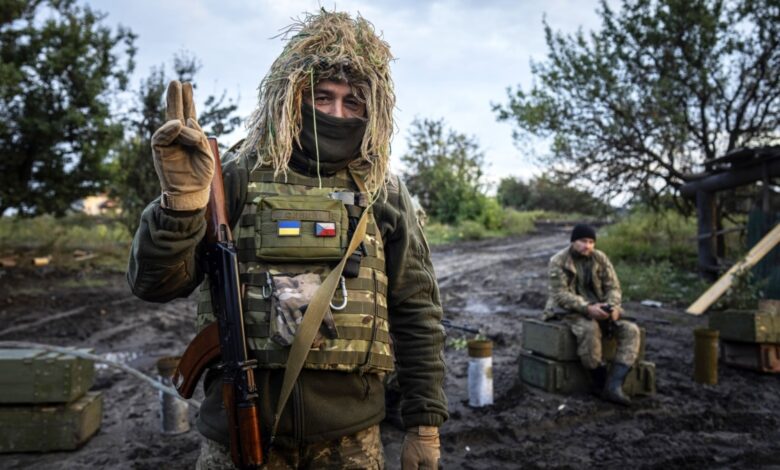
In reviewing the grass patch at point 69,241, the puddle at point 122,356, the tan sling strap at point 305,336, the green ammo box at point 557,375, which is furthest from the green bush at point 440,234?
the tan sling strap at point 305,336

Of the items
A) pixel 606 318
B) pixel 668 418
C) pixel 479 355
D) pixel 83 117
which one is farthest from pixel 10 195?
pixel 668 418

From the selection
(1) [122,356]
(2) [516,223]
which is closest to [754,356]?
(1) [122,356]

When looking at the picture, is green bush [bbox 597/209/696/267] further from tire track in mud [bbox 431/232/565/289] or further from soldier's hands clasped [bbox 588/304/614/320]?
soldier's hands clasped [bbox 588/304/614/320]

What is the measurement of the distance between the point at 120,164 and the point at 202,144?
14.1 m

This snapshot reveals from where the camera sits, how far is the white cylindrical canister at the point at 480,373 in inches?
236

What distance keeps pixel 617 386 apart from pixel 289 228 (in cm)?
529

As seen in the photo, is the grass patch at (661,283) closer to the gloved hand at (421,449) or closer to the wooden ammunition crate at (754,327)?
the wooden ammunition crate at (754,327)

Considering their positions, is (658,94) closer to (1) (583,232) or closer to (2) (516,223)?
(1) (583,232)

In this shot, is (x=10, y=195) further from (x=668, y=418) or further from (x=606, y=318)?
(x=668, y=418)

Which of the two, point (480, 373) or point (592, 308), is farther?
point (592, 308)

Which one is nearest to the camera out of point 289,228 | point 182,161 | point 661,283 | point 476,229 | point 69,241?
point 182,161

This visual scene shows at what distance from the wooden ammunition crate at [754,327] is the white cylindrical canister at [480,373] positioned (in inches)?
137

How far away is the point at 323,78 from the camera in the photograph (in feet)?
6.95

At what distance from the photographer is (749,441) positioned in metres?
5.28
